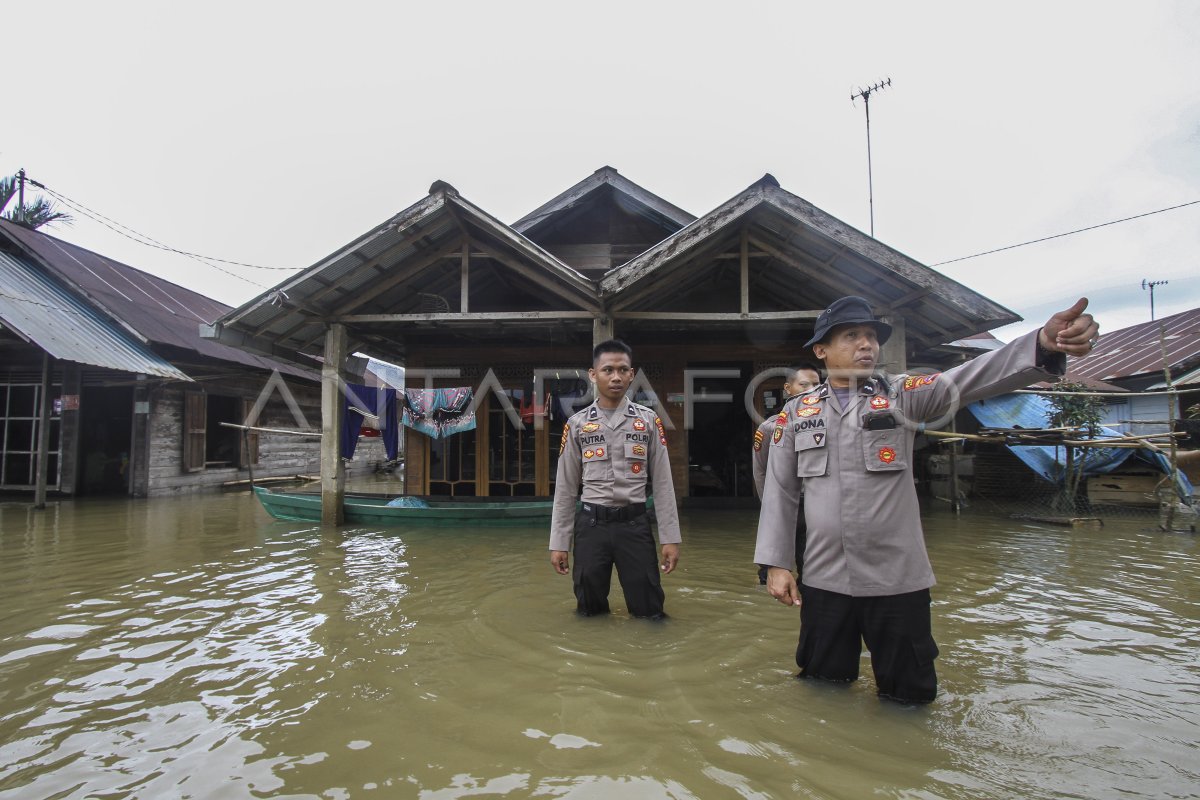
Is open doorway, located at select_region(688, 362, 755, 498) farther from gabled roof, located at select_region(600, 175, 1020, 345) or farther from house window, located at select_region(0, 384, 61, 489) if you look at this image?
house window, located at select_region(0, 384, 61, 489)

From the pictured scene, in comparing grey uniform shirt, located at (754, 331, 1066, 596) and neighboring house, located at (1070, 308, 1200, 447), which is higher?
neighboring house, located at (1070, 308, 1200, 447)

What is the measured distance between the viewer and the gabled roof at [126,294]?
12.4 meters

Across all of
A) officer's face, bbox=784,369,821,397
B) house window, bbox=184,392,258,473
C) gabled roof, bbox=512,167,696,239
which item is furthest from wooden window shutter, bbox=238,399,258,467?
officer's face, bbox=784,369,821,397

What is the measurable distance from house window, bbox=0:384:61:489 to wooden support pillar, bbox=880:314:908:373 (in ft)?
51.5

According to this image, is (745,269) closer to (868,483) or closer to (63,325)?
(868,483)

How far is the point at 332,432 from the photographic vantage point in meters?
8.41

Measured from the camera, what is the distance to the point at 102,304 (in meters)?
12.2

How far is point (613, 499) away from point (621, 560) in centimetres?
39

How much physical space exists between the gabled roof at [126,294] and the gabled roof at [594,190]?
6307 mm

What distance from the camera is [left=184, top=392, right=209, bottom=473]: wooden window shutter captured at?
13586 mm

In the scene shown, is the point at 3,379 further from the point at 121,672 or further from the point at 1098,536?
the point at 1098,536

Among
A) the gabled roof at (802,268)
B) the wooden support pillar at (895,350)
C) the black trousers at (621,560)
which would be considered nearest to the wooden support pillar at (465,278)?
the gabled roof at (802,268)

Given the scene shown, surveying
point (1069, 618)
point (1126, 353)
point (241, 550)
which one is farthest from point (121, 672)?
point (1126, 353)

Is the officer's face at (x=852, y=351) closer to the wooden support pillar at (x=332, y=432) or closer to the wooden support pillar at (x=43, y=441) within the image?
the wooden support pillar at (x=332, y=432)
